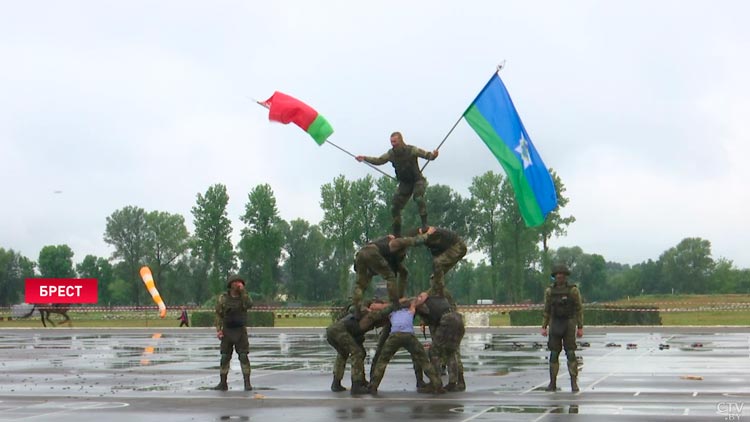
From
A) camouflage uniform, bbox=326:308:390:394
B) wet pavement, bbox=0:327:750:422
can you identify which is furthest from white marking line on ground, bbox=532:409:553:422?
camouflage uniform, bbox=326:308:390:394

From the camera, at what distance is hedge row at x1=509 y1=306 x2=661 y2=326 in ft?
160

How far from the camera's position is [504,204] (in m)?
110

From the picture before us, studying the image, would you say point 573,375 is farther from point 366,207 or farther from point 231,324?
point 366,207

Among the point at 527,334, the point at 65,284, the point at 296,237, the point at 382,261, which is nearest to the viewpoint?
the point at 382,261

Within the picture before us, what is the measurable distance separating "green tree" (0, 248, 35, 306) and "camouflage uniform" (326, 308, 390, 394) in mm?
142480

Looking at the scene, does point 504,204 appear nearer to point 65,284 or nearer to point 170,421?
point 65,284

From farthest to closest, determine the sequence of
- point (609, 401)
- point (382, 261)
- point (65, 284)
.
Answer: point (65, 284) < point (382, 261) < point (609, 401)

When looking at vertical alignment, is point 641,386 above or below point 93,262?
below

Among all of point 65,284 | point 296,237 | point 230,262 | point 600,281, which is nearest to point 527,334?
point 65,284

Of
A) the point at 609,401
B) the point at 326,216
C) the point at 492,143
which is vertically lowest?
the point at 609,401

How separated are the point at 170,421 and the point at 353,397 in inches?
155
